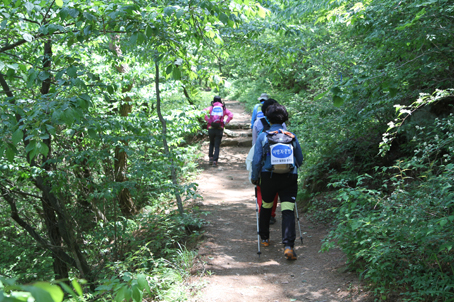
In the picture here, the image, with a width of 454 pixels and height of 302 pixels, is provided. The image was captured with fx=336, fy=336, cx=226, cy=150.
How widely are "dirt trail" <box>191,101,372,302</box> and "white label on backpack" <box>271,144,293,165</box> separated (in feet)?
4.98

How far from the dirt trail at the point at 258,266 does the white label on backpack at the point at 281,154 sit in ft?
4.98

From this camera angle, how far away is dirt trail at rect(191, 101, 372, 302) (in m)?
4.05

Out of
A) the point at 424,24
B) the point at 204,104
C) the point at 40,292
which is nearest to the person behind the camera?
the point at 40,292

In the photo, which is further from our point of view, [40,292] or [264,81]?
[264,81]

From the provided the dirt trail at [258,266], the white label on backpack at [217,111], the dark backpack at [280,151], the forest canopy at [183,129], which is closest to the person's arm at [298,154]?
the dark backpack at [280,151]

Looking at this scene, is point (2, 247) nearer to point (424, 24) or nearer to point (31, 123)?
point (31, 123)

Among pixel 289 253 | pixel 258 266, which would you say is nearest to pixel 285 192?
pixel 289 253

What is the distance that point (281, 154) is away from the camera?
469cm

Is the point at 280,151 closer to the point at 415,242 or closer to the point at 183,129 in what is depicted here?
the point at 415,242

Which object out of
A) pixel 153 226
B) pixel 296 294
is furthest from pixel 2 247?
pixel 296 294

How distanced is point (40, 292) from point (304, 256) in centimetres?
465

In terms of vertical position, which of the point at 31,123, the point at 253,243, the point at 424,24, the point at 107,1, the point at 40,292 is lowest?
the point at 253,243

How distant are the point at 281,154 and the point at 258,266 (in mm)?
1680

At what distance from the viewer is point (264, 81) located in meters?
19.0
